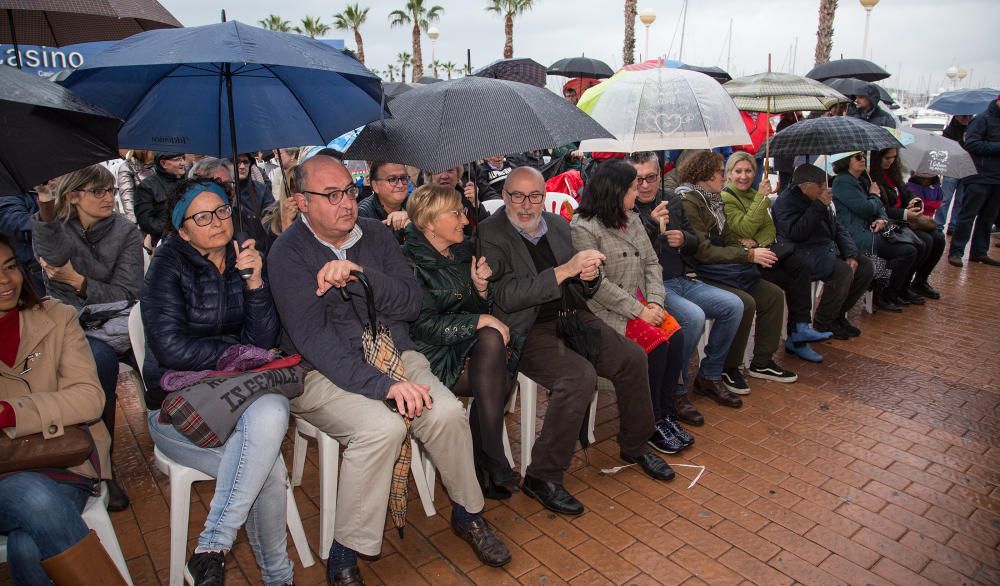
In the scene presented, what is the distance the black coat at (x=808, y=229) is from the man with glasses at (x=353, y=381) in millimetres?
3548

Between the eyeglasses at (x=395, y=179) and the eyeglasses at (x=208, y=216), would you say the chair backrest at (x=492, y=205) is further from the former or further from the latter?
the eyeglasses at (x=208, y=216)

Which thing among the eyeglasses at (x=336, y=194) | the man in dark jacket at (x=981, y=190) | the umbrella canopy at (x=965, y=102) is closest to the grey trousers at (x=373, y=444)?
the eyeglasses at (x=336, y=194)

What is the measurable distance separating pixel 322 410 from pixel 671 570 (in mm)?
1703

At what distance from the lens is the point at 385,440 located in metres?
2.66

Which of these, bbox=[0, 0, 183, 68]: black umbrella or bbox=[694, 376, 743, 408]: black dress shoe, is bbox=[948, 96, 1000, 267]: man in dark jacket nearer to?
bbox=[694, 376, 743, 408]: black dress shoe

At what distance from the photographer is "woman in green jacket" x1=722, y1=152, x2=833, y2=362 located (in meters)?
4.76

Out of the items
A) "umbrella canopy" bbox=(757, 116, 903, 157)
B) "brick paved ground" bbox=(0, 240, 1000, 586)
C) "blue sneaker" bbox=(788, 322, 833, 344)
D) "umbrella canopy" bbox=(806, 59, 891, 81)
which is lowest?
"brick paved ground" bbox=(0, 240, 1000, 586)

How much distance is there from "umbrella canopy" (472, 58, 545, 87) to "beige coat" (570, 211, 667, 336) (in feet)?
4.19

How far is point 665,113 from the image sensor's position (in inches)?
152

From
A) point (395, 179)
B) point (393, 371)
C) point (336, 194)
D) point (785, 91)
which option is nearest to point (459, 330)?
point (393, 371)

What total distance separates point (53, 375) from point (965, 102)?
10714 mm

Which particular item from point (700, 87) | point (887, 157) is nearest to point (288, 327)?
point (700, 87)

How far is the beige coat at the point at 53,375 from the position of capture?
2.37 m

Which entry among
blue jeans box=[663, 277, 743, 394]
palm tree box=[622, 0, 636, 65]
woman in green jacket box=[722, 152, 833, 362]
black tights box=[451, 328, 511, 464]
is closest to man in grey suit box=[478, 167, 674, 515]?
black tights box=[451, 328, 511, 464]
